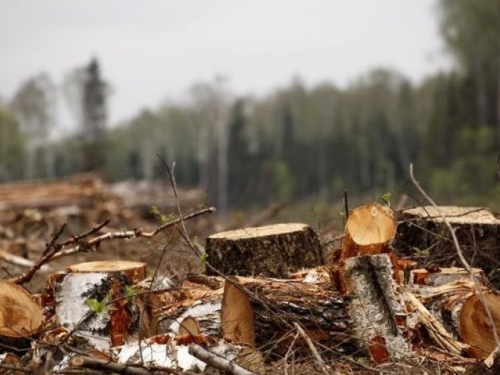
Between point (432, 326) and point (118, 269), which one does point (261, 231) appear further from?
point (432, 326)

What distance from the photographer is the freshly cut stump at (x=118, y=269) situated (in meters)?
4.70

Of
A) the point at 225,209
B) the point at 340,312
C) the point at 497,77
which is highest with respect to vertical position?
the point at 497,77

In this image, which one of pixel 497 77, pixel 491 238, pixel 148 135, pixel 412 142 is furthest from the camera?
pixel 148 135

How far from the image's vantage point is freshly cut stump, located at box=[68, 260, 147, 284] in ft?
15.4

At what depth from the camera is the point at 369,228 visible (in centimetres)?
461

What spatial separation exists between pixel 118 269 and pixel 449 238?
248 cm

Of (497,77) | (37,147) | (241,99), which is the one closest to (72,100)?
(37,147)

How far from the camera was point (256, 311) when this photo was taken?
4.48m

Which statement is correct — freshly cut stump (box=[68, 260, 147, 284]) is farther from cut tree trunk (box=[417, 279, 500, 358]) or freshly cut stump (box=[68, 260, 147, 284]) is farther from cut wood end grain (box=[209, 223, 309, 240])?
cut tree trunk (box=[417, 279, 500, 358])

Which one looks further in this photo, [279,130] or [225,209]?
[279,130]

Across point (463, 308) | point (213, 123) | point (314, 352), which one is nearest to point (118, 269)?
point (314, 352)

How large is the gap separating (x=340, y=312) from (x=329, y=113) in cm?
4569

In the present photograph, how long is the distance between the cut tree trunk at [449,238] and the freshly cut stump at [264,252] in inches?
28.9

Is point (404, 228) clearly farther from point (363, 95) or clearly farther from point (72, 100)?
point (72, 100)
